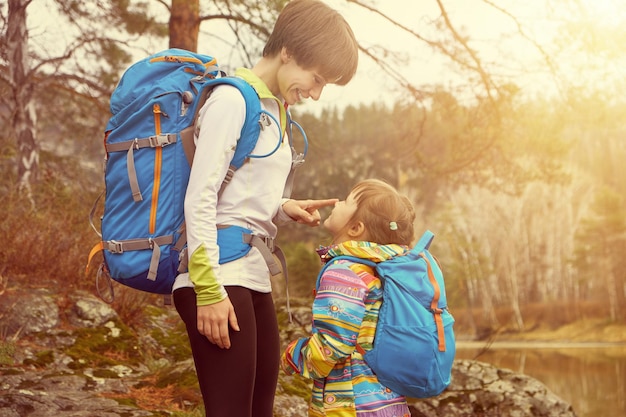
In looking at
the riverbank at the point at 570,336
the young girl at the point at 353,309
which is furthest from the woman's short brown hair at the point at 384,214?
the riverbank at the point at 570,336

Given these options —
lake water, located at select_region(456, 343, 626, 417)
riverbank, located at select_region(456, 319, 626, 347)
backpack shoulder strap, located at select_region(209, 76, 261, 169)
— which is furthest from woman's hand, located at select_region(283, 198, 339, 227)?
riverbank, located at select_region(456, 319, 626, 347)

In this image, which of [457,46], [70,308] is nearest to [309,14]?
[70,308]

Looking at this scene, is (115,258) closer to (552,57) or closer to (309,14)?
(309,14)

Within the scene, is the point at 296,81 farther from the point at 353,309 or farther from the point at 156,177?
the point at 353,309

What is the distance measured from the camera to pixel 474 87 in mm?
10062

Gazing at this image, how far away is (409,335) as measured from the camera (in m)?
2.01

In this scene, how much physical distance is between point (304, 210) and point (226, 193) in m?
0.35

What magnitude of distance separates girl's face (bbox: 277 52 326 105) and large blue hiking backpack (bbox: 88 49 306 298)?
147 mm

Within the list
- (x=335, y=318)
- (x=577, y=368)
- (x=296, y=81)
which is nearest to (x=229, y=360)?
(x=335, y=318)

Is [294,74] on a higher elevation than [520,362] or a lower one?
higher

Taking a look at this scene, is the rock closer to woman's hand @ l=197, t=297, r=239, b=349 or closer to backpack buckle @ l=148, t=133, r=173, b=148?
woman's hand @ l=197, t=297, r=239, b=349

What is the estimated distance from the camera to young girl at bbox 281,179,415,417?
1.98 metres

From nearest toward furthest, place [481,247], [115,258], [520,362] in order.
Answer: [115,258], [520,362], [481,247]

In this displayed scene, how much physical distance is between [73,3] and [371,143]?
3804 centimetres
